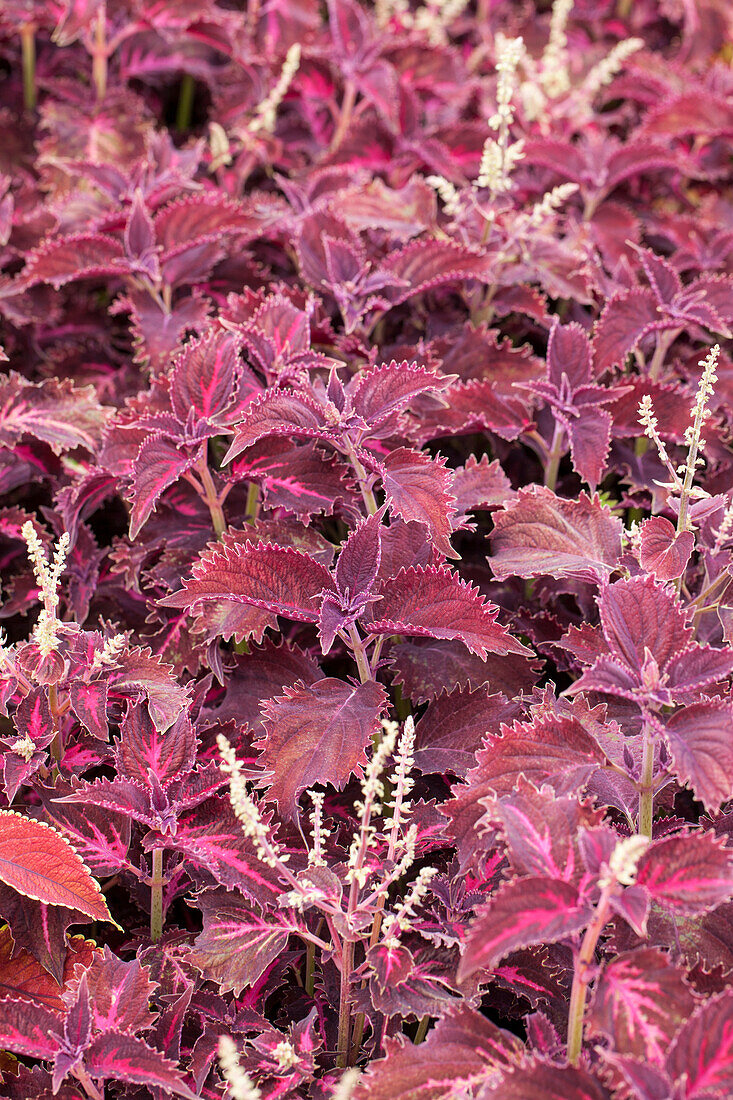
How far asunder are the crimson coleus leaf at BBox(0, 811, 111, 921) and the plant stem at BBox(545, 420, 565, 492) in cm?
109

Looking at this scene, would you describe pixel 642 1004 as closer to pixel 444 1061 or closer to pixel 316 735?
pixel 444 1061

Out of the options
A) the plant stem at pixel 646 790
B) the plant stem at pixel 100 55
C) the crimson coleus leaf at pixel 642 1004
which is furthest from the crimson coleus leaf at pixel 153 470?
the plant stem at pixel 100 55

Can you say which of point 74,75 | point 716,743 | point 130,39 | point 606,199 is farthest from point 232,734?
point 74,75

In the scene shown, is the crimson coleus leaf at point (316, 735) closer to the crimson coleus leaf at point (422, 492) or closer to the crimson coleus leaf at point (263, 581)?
the crimson coleus leaf at point (263, 581)

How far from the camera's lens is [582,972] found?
1.18 m

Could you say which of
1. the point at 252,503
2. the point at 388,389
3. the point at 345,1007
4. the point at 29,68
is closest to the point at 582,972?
the point at 345,1007

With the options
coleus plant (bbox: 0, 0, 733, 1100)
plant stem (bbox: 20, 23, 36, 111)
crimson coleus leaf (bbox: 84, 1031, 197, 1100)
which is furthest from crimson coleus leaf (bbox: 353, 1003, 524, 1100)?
plant stem (bbox: 20, 23, 36, 111)

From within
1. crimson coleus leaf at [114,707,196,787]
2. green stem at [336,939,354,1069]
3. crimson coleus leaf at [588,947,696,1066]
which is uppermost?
crimson coleus leaf at [588,947,696,1066]

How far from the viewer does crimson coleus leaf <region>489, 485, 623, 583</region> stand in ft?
5.39

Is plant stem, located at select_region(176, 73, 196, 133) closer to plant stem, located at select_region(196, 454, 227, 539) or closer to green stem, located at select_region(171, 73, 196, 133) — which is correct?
green stem, located at select_region(171, 73, 196, 133)

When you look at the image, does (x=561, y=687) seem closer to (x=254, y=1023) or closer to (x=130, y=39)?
(x=254, y=1023)

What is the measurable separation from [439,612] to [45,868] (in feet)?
2.12

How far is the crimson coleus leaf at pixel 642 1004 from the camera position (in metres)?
1.12

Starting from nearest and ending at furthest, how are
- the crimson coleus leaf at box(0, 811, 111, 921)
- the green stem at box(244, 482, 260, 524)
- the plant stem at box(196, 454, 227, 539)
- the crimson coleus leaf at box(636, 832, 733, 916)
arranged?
the crimson coleus leaf at box(636, 832, 733, 916) → the crimson coleus leaf at box(0, 811, 111, 921) → the plant stem at box(196, 454, 227, 539) → the green stem at box(244, 482, 260, 524)
